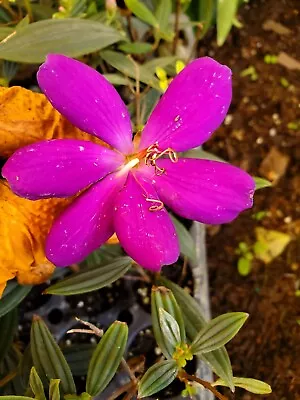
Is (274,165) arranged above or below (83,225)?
below

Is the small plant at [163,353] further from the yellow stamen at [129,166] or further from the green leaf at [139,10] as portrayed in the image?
the green leaf at [139,10]

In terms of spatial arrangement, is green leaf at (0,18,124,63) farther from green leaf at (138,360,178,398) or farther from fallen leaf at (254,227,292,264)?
fallen leaf at (254,227,292,264)

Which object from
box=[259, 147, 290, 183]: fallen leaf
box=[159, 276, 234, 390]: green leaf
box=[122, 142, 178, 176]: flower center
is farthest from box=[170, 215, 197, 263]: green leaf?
box=[259, 147, 290, 183]: fallen leaf

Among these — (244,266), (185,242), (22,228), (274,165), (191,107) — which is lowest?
(244,266)

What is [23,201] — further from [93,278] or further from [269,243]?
[269,243]

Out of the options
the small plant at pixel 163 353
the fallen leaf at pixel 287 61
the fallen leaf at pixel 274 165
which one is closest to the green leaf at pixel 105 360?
the small plant at pixel 163 353

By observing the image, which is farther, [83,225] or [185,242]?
[185,242]

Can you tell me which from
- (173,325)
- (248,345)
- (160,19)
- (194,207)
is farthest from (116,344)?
(248,345)

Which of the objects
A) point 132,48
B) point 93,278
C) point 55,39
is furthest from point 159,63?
point 93,278
